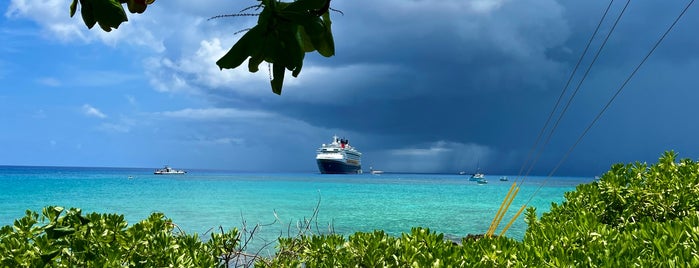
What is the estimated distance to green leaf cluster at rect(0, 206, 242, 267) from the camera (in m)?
3.31

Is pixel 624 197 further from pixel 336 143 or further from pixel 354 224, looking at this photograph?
pixel 336 143

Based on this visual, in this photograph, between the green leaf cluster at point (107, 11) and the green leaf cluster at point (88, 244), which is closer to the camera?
the green leaf cluster at point (107, 11)

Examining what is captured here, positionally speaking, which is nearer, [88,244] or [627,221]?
[88,244]

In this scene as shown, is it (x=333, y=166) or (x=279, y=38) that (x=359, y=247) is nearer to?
(x=279, y=38)

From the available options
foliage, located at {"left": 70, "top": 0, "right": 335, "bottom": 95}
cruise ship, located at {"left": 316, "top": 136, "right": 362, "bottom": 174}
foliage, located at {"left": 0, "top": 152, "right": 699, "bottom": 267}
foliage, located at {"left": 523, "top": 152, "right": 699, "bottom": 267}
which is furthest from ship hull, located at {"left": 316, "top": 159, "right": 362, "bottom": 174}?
foliage, located at {"left": 70, "top": 0, "right": 335, "bottom": 95}

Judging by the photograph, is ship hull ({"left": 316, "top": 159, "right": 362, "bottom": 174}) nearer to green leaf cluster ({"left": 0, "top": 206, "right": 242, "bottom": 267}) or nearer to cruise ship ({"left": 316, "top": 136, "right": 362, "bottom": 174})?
cruise ship ({"left": 316, "top": 136, "right": 362, "bottom": 174})

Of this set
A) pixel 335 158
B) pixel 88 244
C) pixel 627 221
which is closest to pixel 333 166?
pixel 335 158

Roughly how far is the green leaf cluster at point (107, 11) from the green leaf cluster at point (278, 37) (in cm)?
33

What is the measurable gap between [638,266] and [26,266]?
11.3ft

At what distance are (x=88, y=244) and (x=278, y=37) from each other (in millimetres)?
3047

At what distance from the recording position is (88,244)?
3443 mm

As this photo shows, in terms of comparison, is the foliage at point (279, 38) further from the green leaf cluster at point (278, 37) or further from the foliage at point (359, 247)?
the foliage at point (359, 247)

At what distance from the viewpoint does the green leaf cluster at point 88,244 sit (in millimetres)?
3307

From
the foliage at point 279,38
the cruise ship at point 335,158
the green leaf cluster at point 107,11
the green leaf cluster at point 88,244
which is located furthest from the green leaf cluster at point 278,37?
the cruise ship at point 335,158
